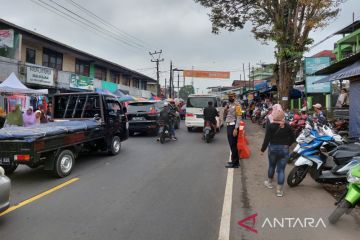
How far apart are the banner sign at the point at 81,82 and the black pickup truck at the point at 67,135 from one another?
14706 mm

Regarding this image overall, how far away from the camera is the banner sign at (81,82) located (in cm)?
2459

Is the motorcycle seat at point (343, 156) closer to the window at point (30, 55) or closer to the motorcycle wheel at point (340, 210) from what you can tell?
the motorcycle wheel at point (340, 210)

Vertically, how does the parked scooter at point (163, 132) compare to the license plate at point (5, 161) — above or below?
above

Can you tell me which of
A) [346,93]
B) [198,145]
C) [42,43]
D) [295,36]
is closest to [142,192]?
[198,145]

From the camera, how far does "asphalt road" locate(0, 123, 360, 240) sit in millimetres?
4340

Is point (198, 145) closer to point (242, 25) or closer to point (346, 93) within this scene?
point (346, 93)

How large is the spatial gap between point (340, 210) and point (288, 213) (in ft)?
2.63

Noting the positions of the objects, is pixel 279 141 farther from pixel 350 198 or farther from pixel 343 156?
pixel 350 198

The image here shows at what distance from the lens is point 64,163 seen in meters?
7.53

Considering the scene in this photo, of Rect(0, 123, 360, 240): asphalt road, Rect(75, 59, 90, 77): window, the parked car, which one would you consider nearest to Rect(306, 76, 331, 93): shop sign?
the parked car

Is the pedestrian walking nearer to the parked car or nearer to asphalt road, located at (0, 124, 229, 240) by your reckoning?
asphalt road, located at (0, 124, 229, 240)

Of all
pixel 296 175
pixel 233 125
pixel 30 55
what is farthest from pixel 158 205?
pixel 30 55

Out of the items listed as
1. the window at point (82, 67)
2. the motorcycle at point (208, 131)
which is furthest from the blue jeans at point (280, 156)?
the window at point (82, 67)

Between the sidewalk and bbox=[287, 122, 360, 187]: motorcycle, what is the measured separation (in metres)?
0.29
